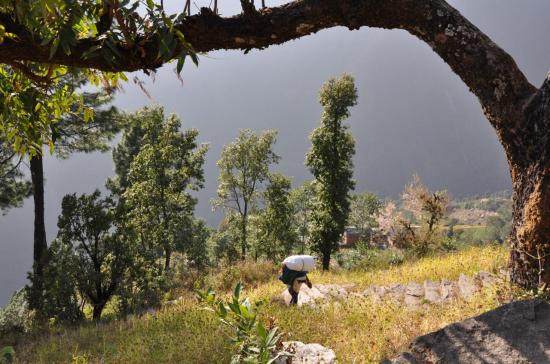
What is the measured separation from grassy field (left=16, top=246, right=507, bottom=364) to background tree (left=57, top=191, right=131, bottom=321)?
2.85m

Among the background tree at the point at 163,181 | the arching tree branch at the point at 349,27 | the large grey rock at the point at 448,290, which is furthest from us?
the background tree at the point at 163,181

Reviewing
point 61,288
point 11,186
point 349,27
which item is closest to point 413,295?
point 349,27

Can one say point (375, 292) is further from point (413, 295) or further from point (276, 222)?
point (276, 222)

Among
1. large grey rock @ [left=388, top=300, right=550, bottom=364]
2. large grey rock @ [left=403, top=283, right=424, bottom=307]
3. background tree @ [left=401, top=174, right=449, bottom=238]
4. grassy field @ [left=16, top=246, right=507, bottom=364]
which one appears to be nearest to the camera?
large grey rock @ [left=388, top=300, right=550, bottom=364]

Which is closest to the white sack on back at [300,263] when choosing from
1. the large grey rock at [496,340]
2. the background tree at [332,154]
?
the large grey rock at [496,340]

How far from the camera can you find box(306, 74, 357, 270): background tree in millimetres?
23594

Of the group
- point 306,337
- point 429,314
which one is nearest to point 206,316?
point 306,337

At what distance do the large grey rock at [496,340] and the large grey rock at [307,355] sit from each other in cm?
139

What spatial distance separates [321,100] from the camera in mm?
24156

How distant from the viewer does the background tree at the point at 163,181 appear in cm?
2066

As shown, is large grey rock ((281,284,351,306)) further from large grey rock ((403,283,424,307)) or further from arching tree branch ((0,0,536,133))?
arching tree branch ((0,0,536,133))

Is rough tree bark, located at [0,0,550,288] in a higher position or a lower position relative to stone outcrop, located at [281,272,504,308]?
higher

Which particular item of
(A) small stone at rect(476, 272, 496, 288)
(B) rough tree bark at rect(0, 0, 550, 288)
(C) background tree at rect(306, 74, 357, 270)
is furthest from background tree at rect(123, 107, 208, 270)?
(B) rough tree bark at rect(0, 0, 550, 288)

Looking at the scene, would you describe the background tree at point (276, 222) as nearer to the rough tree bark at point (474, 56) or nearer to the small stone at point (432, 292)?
the small stone at point (432, 292)
